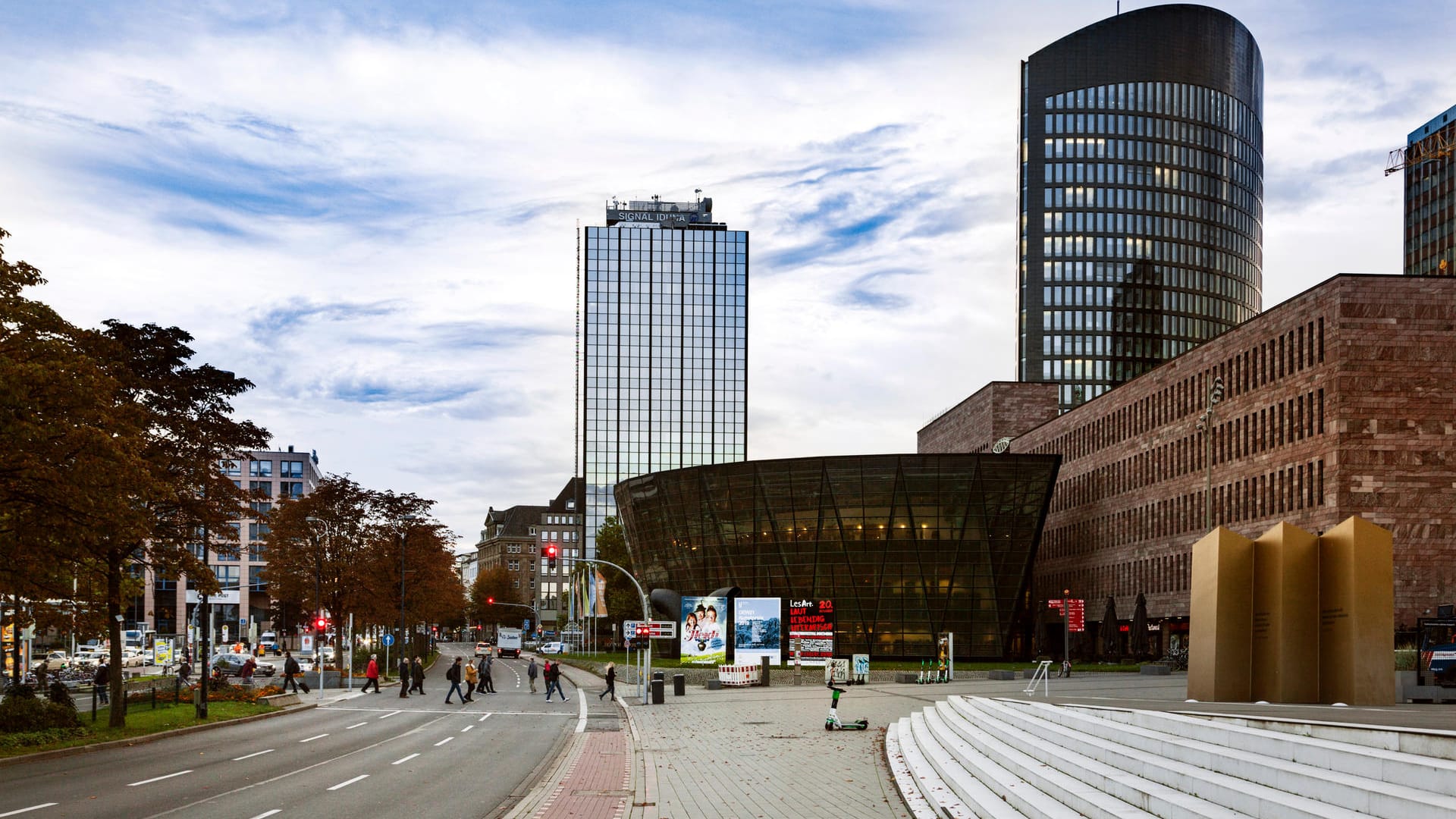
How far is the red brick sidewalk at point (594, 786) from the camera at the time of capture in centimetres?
1759

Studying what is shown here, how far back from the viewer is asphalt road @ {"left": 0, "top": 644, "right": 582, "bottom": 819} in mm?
18484

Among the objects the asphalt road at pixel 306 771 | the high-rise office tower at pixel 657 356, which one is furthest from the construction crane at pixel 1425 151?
the asphalt road at pixel 306 771

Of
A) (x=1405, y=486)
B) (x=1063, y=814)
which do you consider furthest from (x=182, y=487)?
(x=1405, y=486)

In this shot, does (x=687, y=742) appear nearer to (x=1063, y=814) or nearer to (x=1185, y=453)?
(x=1063, y=814)

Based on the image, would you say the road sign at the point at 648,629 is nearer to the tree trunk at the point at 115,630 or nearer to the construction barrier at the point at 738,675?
the construction barrier at the point at 738,675

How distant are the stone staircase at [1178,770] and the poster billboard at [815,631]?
3925cm

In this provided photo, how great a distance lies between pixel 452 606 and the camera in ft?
354

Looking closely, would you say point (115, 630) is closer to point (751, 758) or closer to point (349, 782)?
point (349, 782)

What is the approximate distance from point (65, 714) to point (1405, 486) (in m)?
54.5

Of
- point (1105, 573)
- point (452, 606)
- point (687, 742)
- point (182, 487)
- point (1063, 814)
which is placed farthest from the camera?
point (452, 606)

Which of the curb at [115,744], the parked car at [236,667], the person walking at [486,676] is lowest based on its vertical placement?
the parked car at [236,667]

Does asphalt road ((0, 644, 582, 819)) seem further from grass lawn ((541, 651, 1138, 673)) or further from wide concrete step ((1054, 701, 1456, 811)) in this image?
grass lawn ((541, 651, 1138, 673))

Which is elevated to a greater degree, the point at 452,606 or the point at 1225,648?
the point at 1225,648

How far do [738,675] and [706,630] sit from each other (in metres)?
3.45
